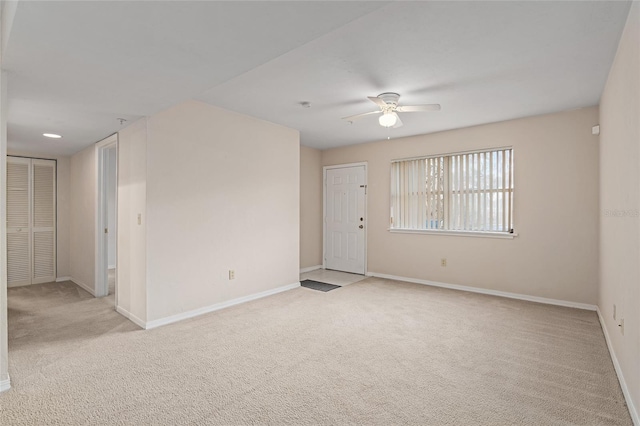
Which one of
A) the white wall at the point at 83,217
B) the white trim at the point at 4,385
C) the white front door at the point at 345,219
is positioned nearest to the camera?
the white trim at the point at 4,385

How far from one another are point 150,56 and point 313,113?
2.32m

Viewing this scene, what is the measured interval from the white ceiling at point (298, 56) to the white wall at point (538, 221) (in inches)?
18.8

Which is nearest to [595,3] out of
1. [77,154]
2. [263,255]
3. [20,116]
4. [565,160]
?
[565,160]

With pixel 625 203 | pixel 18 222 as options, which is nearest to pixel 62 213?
pixel 18 222

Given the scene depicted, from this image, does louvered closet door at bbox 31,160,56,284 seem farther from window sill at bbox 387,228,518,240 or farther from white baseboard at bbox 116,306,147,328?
window sill at bbox 387,228,518,240

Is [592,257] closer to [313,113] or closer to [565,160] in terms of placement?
[565,160]

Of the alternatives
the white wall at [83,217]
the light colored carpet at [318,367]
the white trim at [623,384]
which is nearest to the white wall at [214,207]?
the light colored carpet at [318,367]

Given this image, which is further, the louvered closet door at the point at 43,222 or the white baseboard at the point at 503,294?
the louvered closet door at the point at 43,222

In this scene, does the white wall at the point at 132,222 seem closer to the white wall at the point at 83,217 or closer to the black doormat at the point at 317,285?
the white wall at the point at 83,217

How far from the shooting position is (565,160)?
414 centimetres

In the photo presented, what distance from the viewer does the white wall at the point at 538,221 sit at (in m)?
4.02

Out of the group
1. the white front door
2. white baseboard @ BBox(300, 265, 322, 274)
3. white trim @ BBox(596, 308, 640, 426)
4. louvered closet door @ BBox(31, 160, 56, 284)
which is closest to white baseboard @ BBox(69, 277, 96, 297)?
louvered closet door @ BBox(31, 160, 56, 284)

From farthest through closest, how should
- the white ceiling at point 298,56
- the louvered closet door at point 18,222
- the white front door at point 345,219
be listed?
the white front door at point 345,219, the louvered closet door at point 18,222, the white ceiling at point 298,56

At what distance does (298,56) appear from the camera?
8.63ft
